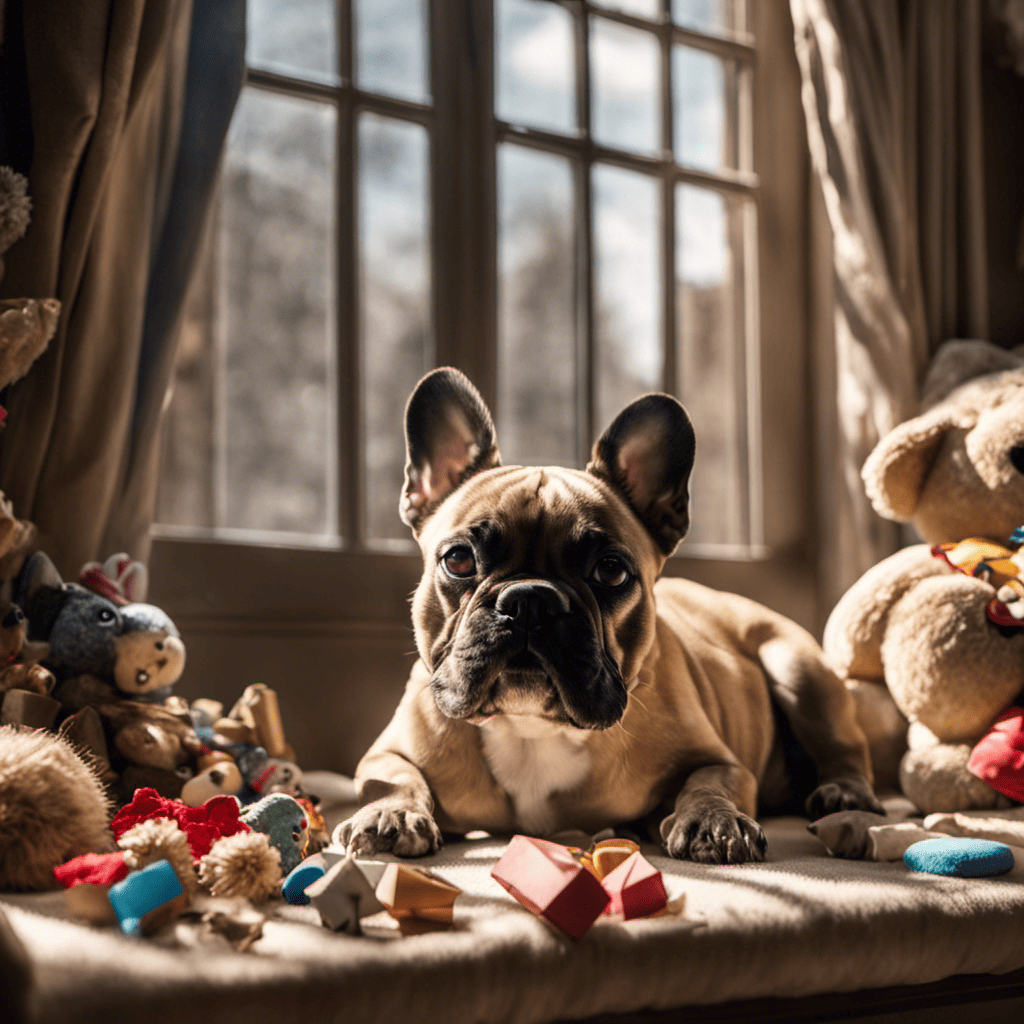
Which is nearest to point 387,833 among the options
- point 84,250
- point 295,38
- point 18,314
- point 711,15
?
point 18,314

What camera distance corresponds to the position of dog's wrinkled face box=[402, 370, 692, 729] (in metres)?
1.45

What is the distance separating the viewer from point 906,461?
2262 millimetres

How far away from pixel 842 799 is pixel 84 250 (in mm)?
1785

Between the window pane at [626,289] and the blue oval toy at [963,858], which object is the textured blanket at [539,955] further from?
the window pane at [626,289]

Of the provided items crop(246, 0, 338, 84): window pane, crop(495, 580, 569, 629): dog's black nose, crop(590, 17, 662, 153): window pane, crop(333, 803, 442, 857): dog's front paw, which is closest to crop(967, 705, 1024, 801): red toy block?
crop(495, 580, 569, 629): dog's black nose

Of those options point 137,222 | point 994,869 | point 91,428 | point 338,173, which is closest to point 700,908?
point 994,869

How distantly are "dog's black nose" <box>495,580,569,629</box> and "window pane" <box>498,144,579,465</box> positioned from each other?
1457 mm

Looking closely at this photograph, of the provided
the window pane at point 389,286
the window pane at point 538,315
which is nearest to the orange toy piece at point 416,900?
the window pane at point 389,286

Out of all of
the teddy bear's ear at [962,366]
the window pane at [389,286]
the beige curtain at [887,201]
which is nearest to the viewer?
the teddy bear's ear at [962,366]

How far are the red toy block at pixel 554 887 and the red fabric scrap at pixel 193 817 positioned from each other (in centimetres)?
39

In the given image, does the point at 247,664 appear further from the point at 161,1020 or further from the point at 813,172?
the point at 813,172

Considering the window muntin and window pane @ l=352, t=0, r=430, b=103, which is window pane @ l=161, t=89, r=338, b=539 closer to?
the window muntin

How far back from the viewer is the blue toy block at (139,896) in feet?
3.19

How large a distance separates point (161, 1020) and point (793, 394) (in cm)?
286
